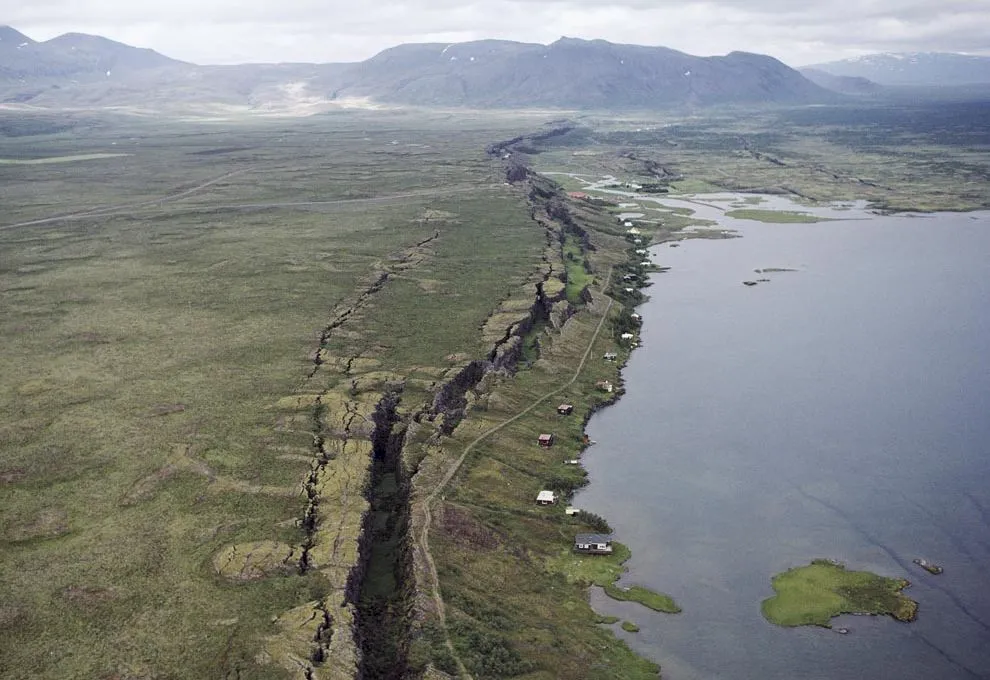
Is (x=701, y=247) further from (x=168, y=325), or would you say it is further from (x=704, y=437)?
(x=168, y=325)

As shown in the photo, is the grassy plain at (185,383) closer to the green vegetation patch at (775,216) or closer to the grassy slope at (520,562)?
the grassy slope at (520,562)

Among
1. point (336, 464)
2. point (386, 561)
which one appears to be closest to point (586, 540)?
point (386, 561)

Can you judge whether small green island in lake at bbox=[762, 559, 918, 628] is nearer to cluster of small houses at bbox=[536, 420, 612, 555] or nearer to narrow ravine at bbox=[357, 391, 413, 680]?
cluster of small houses at bbox=[536, 420, 612, 555]

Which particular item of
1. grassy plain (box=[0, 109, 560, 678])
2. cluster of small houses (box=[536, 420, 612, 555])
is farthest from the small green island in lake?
grassy plain (box=[0, 109, 560, 678])

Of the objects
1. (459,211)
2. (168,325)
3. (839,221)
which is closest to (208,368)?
(168,325)

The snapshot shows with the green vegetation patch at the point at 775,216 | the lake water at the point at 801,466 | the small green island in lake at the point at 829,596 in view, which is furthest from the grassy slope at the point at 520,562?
the green vegetation patch at the point at 775,216

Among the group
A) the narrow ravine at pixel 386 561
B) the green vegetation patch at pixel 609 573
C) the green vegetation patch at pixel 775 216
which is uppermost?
the green vegetation patch at pixel 775 216

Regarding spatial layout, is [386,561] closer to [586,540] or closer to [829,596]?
[586,540]
